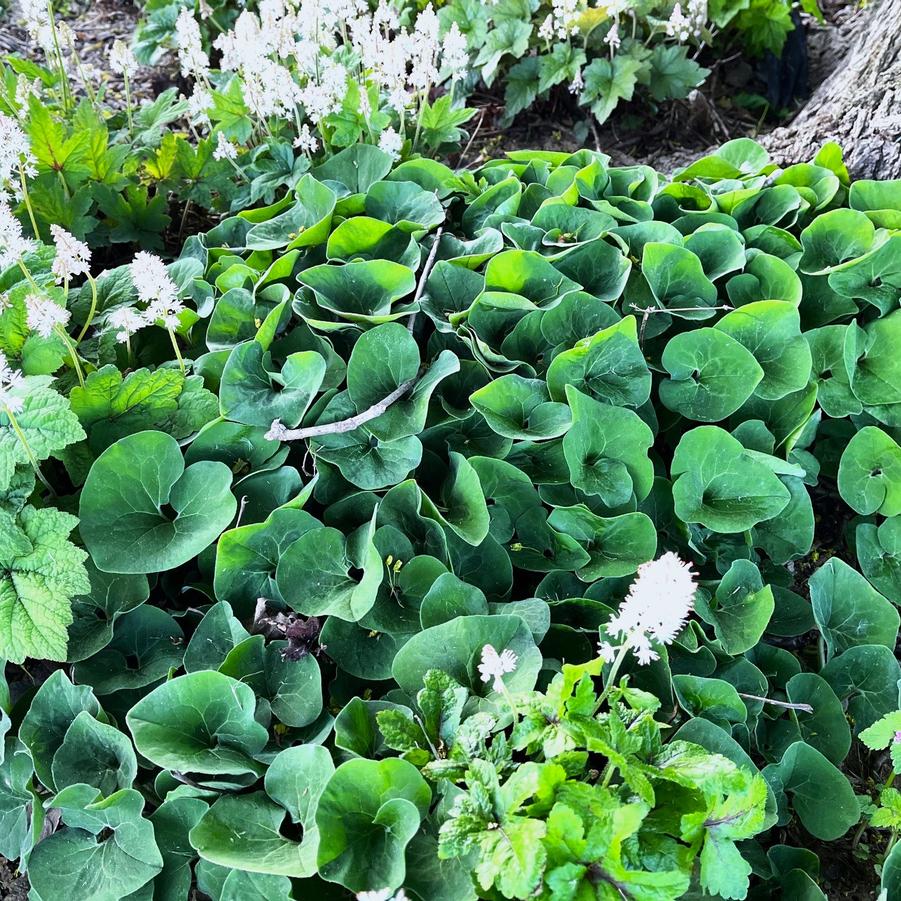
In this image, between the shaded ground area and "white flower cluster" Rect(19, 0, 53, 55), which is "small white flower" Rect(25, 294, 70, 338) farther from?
the shaded ground area

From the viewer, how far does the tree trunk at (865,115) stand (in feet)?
8.64

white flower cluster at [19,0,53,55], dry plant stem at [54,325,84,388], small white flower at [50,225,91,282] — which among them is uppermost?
white flower cluster at [19,0,53,55]

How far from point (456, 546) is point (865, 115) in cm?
220

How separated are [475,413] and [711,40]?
2.77 m

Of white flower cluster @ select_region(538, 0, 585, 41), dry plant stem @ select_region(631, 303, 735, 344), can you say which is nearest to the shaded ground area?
white flower cluster @ select_region(538, 0, 585, 41)

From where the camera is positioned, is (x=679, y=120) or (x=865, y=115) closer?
(x=865, y=115)

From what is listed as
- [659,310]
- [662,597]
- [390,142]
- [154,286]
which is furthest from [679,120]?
[662,597]

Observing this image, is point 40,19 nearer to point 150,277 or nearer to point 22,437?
point 150,277

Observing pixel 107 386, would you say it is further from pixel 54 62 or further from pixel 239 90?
pixel 54 62

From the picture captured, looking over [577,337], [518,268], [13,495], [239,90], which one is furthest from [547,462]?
[239,90]

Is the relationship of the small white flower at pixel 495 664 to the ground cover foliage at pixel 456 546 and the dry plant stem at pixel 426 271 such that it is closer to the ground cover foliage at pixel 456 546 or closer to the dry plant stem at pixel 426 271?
the ground cover foliage at pixel 456 546

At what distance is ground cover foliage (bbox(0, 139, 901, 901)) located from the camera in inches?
50.2

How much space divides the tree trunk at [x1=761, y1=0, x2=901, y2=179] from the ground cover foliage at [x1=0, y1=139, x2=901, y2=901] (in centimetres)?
37

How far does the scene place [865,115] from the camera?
2.70 m
